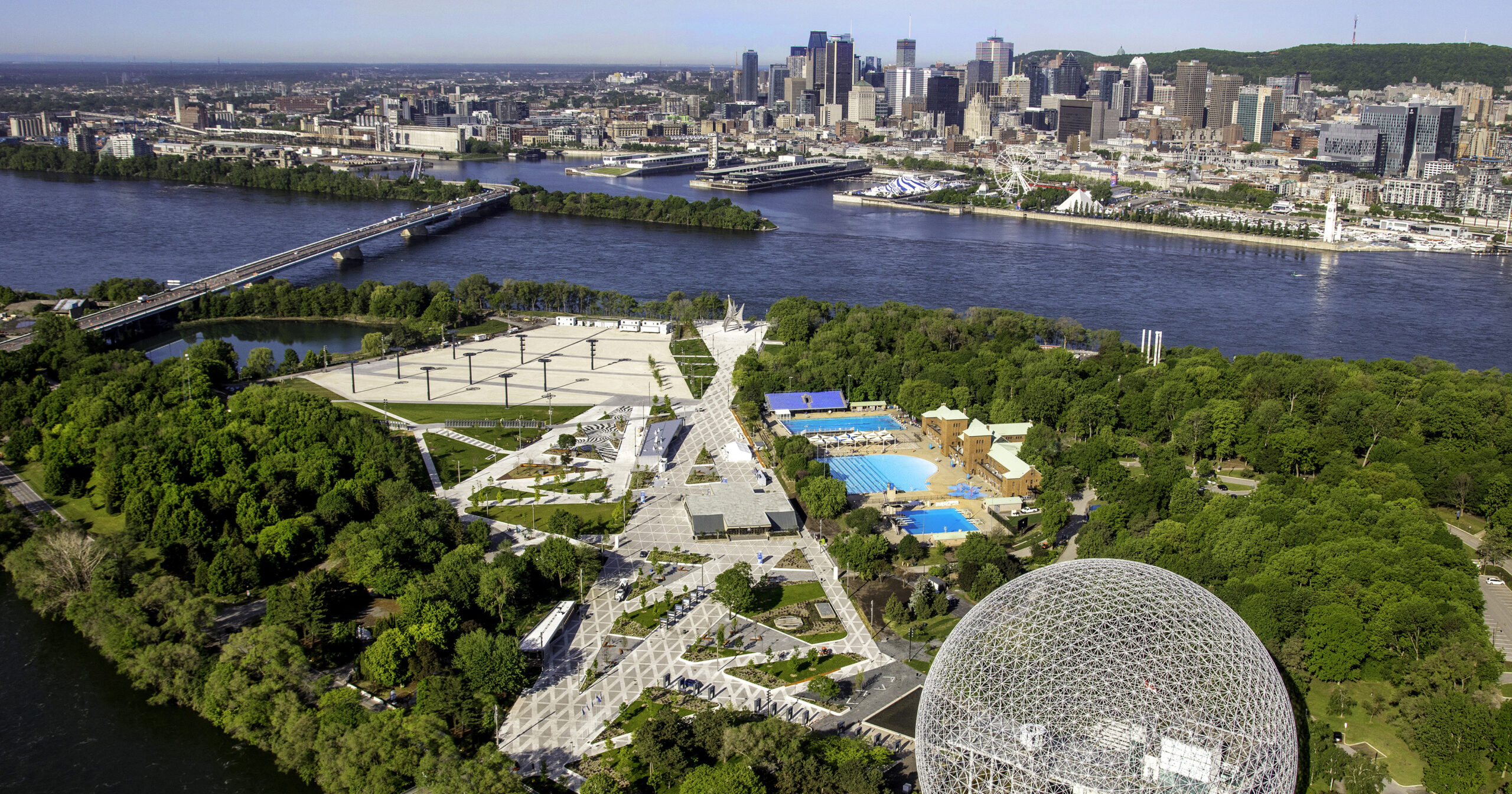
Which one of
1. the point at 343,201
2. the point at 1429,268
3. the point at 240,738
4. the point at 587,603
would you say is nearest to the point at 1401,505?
the point at 587,603

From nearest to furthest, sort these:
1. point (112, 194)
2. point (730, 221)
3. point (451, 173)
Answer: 1. point (730, 221)
2. point (112, 194)
3. point (451, 173)

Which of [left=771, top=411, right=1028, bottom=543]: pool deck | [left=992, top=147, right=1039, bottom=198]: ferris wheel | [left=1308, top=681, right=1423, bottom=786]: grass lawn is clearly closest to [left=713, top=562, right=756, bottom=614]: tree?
[left=771, top=411, right=1028, bottom=543]: pool deck

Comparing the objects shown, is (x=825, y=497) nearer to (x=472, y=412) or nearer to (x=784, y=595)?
(x=784, y=595)

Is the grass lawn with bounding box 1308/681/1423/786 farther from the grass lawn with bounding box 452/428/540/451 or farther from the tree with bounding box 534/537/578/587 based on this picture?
the grass lawn with bounding box 452/428/540/451

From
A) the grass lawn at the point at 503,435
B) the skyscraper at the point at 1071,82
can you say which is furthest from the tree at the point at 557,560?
the skyscraper at the point at 1071,82

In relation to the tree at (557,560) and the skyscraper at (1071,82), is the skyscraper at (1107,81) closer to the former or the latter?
the skyscraper at (1071,82)

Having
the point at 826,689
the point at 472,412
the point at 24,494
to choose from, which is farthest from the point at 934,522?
the point at 24,494

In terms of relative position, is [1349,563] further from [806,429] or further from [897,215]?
[897,215]
